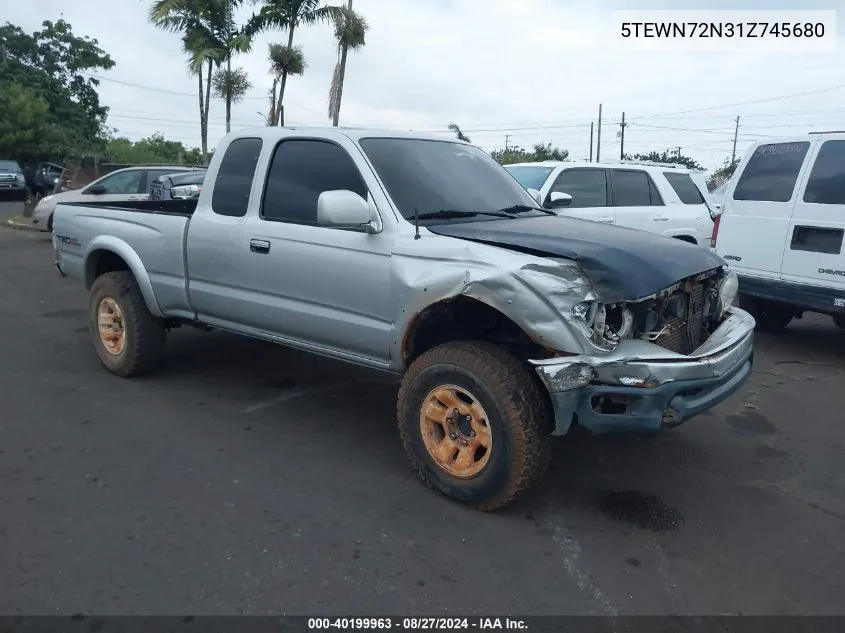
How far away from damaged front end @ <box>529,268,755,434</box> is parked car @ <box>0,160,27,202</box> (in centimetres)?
3091

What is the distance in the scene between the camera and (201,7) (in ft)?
63.0

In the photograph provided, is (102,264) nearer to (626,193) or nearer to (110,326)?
(110,326)

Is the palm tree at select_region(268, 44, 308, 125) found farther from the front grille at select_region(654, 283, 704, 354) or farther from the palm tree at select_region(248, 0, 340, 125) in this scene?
the front grille at select_region(654, 283, 704, 354)

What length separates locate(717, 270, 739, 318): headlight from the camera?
4195 mm

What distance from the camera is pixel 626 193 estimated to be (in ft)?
30.3

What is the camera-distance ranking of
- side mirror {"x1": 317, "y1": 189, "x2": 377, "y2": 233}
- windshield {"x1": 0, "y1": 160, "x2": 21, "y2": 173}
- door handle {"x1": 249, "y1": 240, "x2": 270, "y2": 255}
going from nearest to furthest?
1. side mirror {"x1": 317, "y1": 189, "x2": 377, "y2": 233}
2. door handle {"x1": 249, "y1": 240, "x2": 270, "y2": 255}
3. windshield {"x1": 0, "y1": 160, "x2": 21, "y2": 173}

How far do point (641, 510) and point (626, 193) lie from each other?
6.30 m

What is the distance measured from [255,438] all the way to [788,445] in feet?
11.1

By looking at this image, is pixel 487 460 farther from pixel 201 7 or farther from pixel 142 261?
pixel 201 7

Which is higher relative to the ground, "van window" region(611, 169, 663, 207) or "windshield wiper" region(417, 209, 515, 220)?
"van window" region(611, 169, 663, 207)

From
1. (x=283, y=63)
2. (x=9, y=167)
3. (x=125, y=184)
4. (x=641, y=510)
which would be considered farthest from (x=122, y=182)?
(x=9, y=167)

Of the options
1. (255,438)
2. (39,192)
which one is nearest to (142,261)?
(255,438)

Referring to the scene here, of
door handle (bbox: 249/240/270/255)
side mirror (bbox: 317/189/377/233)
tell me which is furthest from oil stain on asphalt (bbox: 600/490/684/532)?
door handle (bbox: 249/240/270/255)

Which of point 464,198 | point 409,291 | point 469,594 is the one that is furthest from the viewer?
point 464,198
